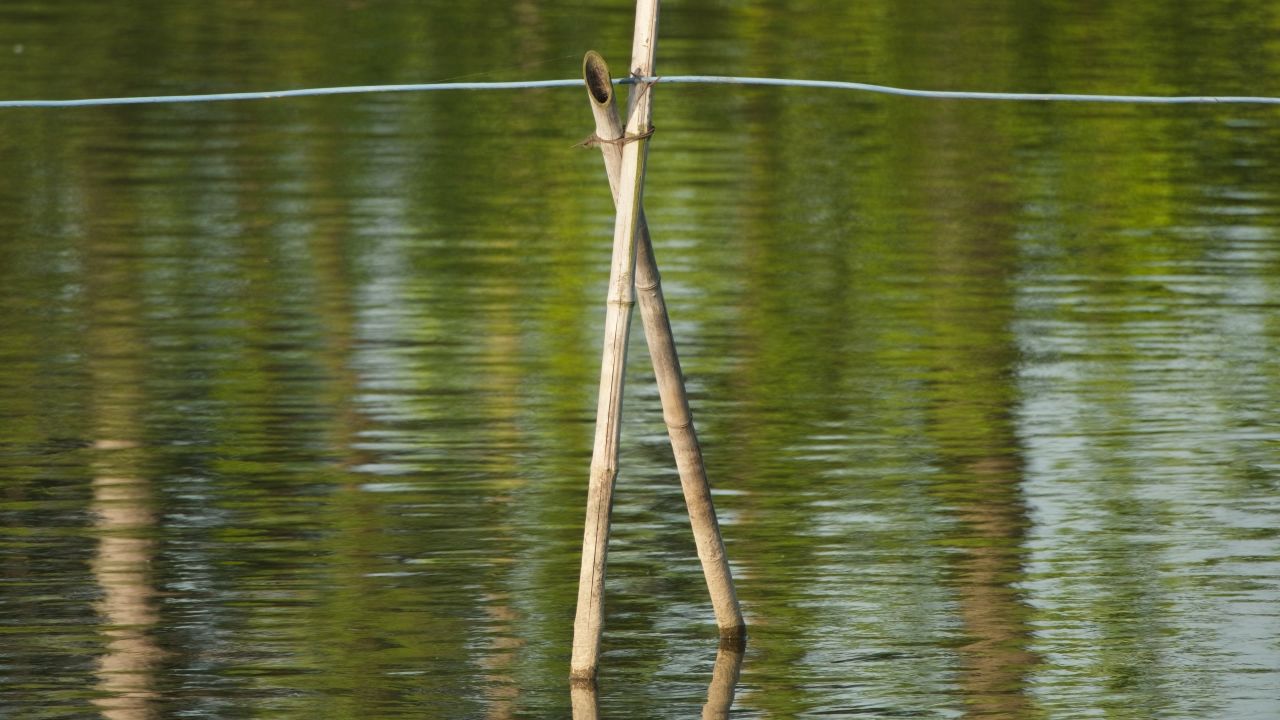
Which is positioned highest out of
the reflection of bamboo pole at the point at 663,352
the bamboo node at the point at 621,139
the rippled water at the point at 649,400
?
the bamboo node at the point at 621,139

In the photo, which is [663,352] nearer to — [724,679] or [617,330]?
[617,330]

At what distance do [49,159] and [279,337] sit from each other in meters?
6.83

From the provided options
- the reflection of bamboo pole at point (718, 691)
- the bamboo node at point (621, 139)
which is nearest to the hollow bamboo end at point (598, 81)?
the bamboo node at point (621, 139)

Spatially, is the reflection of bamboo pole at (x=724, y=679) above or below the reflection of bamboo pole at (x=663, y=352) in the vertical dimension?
below

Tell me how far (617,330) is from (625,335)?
0.04 meters

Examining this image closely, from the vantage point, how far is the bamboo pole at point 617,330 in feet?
26.8

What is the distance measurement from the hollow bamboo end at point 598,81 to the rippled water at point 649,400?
201 centimetres

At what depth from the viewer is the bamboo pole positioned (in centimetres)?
816

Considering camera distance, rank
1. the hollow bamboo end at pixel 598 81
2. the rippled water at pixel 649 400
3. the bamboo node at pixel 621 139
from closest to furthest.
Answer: the hollow bamboo end at pixel 598 81 → the bamboo node at pixel 621 139 → the rippled water at pixel 649 400

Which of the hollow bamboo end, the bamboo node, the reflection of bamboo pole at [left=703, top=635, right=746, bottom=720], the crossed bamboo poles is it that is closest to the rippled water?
the reflection of bamboo pole at [left=703, top=635, right=746, bottom=720]

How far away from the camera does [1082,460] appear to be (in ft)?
39.2

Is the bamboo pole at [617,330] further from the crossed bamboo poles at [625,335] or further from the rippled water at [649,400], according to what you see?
the rippled water at [649,400]

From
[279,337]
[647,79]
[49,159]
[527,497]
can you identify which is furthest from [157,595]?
[49,159]

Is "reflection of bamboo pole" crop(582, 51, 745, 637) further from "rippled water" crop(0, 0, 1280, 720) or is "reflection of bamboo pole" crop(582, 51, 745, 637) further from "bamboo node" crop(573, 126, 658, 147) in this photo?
"rippled water" crop(0, 0, 1280, 720)
